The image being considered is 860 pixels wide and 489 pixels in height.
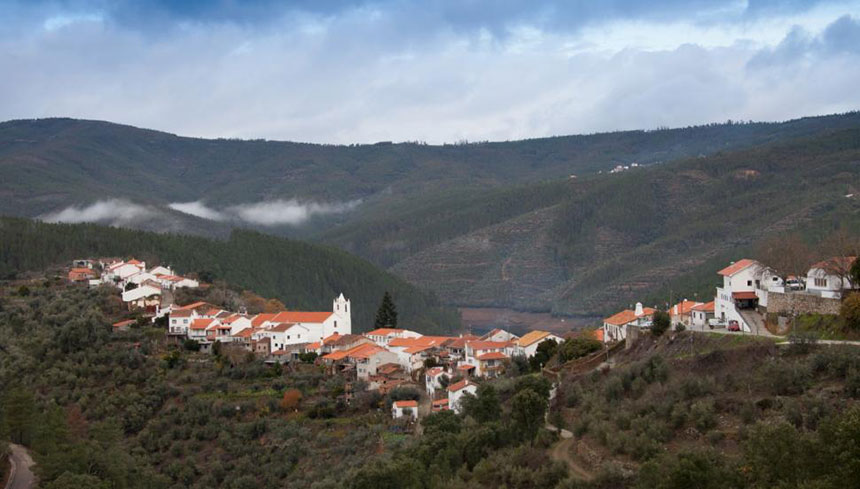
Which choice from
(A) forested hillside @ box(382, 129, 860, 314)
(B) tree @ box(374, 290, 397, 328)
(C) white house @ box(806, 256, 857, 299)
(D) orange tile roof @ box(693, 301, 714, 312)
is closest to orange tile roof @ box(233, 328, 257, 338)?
(B) tree @ box(374, 290, 397, 328)

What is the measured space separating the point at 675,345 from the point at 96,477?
22.7 metres

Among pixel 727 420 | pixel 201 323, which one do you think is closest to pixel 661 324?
pixel 727 420

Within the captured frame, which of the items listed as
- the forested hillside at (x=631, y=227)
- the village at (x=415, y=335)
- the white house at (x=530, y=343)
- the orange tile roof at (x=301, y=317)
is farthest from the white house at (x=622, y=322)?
the forested hillside at (x=631, y=227)

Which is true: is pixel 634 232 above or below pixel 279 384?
above

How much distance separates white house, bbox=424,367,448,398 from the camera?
5281cm

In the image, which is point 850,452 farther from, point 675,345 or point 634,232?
point 634,232

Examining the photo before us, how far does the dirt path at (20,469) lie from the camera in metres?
39.6

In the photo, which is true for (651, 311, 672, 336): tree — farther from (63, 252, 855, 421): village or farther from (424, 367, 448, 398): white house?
(424, 367, 448, 398): white house

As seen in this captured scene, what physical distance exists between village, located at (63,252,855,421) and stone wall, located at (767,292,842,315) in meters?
0.04

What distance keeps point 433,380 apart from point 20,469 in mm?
21357

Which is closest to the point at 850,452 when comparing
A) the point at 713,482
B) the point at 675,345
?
the point at 713,482

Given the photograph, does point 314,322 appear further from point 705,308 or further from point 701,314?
point 701,314

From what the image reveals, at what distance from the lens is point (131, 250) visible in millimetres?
93938

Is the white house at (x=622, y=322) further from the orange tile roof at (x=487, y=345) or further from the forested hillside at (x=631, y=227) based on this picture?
the forested hillside at (x=631, y=227)
